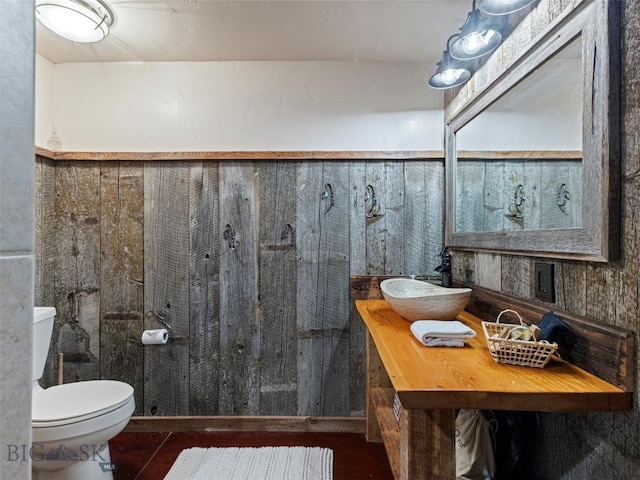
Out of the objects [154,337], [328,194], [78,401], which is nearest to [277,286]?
[328,194]

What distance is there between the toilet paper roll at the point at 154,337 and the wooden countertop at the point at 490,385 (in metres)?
1.42

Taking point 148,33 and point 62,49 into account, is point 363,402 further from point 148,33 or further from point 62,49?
point 62,49

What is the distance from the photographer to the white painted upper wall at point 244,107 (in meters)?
1.92

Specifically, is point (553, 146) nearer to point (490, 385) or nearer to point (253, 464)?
point (490, 385)

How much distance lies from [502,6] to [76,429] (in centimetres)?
229

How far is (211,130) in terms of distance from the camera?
76.0 inches

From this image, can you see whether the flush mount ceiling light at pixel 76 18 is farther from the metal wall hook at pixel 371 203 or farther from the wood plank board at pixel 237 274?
the metal wall hook at pixel 371 203

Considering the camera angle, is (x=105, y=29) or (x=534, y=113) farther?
(x=105, y=29)

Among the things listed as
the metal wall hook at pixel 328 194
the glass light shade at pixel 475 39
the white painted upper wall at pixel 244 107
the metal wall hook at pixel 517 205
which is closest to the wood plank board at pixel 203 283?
the white painted upper wall at pixel 244 107

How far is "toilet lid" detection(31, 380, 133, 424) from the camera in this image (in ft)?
4.17

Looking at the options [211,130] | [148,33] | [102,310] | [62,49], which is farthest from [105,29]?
[102,310]

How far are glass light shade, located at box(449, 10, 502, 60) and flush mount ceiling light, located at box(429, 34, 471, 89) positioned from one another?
0.28ft

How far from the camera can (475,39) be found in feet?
4.48

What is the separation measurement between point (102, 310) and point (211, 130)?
1275 mm
